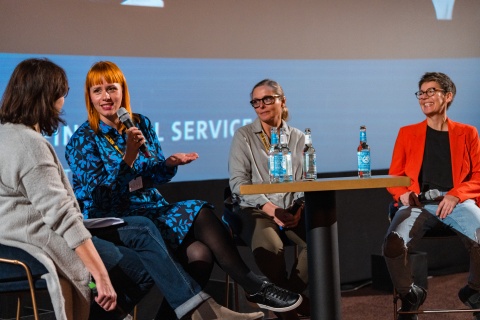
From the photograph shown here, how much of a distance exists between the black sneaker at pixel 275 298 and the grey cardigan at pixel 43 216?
0.87 meters

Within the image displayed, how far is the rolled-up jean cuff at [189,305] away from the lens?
A: 304 centimetres

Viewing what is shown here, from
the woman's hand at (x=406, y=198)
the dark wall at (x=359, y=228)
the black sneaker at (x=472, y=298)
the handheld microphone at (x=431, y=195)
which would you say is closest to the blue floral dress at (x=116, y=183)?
the woman's hand at (x=406, y=198)

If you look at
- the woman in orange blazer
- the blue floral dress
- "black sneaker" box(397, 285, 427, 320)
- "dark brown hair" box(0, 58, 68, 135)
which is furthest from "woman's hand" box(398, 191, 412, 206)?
"dark brown hair" box(0, 58, 68, 135)

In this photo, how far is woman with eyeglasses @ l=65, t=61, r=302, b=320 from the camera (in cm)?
322

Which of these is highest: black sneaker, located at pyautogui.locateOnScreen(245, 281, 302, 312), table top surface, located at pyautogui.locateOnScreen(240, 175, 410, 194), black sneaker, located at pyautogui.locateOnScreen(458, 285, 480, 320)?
table top surface, located at pyautogui.locateOnScreen(240, 175, 410, 194)

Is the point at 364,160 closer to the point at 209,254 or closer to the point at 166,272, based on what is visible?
the point at 209,254

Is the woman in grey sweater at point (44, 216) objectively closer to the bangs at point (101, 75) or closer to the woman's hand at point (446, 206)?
the bangs at point (101, 75)

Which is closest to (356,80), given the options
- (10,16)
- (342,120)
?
(342,120)

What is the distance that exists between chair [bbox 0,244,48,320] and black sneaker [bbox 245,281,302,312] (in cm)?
97

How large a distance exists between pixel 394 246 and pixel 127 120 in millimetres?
1484

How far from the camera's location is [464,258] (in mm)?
6133

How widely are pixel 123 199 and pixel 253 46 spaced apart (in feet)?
6.49

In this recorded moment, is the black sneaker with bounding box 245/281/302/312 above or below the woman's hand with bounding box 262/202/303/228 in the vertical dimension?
below

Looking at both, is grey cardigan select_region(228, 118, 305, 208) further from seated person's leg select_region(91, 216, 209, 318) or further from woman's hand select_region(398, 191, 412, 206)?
seated person's leg select_region(91, 216, 209, 318)
